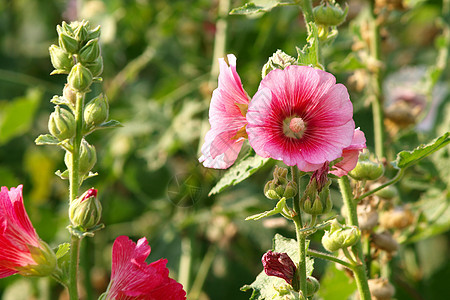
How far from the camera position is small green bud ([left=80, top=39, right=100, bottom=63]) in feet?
1.96

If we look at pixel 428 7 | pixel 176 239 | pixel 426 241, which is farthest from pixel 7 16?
pixel 426 241

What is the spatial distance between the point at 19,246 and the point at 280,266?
9.0 inches

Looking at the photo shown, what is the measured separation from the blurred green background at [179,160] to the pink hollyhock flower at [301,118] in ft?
1.93

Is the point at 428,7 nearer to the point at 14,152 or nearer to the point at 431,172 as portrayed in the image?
the point at 431,172

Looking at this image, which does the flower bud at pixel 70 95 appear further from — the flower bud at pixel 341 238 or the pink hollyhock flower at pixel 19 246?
the flower bud at pixel 341 238

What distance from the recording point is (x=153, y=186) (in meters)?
1.46

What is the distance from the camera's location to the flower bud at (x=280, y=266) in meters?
0.56

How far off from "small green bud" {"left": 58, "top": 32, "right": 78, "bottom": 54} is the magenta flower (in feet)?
0.84

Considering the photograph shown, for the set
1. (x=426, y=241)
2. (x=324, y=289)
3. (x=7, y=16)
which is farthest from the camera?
(x=7, y=16)

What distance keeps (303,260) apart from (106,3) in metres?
1.01

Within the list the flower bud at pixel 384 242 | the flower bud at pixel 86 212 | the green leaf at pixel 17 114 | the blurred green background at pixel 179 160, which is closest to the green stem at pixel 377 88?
the blurred green background at pixel 179 160

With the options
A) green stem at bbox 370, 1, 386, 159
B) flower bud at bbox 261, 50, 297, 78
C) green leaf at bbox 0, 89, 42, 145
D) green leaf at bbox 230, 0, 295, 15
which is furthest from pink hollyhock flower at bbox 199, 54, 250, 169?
green leaf at bbox 0, 89, 42, 145

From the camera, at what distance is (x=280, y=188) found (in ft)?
1.81

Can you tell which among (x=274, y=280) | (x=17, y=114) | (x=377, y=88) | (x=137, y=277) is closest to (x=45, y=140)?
(x=137, y=277)
